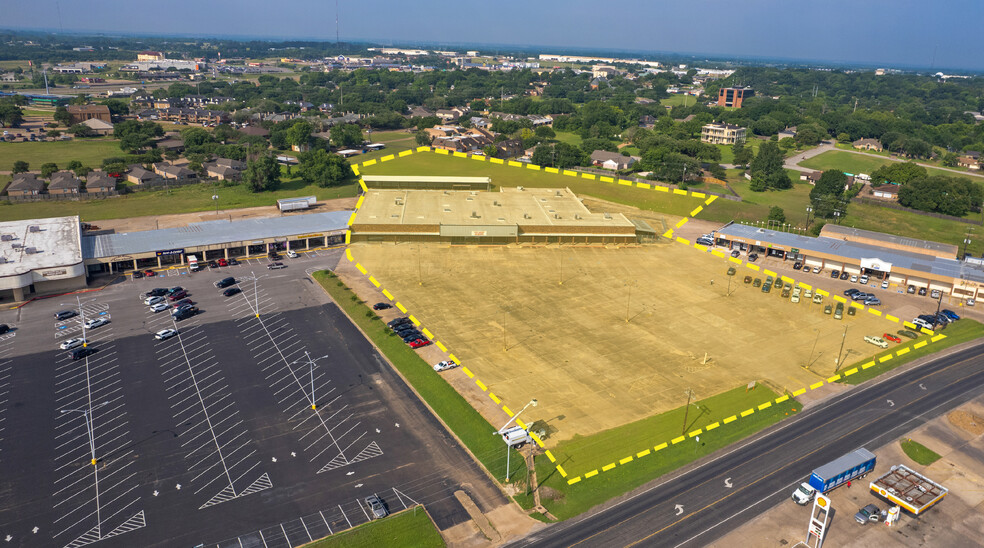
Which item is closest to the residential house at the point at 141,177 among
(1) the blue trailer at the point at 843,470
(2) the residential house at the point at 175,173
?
(2) the residential house at the point at 175,173

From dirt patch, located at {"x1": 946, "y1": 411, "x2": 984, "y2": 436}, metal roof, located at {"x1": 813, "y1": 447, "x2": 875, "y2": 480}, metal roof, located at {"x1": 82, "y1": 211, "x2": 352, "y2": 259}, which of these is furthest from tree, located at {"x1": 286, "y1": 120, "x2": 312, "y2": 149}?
dirt patch, located at {"x1": 946, "y1": 411, "x2": 984, "y2": 436}

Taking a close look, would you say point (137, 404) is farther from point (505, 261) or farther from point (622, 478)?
point (505, 261)

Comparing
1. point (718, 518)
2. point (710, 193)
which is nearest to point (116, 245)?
point (718, 518)

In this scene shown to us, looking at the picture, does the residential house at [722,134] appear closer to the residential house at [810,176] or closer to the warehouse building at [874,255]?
the residential house at [810,176]

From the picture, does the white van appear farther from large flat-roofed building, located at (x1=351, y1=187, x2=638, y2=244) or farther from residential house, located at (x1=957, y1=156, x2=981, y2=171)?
residential house, located at (x1=957, y1=156, x2=981, y2=171)

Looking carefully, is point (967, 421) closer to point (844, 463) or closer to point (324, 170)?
point (844, 463)
